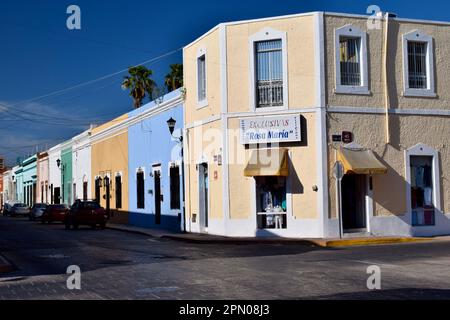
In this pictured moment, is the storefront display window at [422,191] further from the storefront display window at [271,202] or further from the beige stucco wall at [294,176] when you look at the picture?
the storefront display window at [271,202]

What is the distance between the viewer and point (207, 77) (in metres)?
26.4

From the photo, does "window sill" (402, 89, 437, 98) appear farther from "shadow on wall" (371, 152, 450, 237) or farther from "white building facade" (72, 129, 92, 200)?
"white building facade" (72, 129, 92, 200)

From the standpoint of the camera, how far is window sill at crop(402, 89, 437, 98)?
81.6ft

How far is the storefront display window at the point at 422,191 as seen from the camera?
985 inches

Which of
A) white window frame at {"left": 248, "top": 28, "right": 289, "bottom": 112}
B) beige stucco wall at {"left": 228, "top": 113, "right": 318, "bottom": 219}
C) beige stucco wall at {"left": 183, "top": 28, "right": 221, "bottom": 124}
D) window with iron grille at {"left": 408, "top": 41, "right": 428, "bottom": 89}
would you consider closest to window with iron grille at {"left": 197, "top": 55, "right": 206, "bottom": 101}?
beige stucco wall at {"left": 183, "top": 28, "right": 221, "bottom": 124}

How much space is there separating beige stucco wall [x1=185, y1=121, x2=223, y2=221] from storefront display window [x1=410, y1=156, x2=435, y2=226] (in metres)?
7.41

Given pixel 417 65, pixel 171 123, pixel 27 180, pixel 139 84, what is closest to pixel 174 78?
pixel 139 84

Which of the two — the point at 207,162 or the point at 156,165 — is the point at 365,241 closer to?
the point at 207,162

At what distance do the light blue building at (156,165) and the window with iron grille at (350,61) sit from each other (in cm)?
824

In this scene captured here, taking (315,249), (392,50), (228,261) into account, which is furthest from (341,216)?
(228,261)

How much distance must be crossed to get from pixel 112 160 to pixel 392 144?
21.8 meters

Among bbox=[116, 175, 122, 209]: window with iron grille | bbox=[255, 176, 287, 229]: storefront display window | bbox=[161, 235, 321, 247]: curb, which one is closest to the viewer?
bbox=[161, 235, 321, 247]: curb
